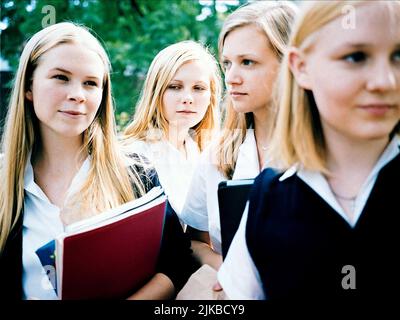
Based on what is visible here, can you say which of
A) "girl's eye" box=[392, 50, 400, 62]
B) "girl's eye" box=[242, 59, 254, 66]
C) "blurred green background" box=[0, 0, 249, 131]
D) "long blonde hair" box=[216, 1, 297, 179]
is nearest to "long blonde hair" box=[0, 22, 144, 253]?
"long blonde hair" box=[216, 1, 297, 179]

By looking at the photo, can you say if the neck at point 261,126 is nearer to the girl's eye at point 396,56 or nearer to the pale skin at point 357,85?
the pale skin at point 357,85

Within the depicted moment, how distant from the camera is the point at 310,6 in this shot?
848 mm

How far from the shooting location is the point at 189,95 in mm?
1631

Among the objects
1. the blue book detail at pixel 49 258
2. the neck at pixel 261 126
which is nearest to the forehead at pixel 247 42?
the neck at pixel 261 126

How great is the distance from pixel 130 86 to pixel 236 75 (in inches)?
88.0

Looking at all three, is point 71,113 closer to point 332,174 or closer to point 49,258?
point 49,258

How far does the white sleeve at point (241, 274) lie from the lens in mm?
925

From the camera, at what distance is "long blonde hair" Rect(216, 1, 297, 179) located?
1193 mm

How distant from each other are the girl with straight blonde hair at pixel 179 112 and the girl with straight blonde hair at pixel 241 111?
10.5 inches

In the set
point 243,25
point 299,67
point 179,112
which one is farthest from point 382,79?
point 179,112

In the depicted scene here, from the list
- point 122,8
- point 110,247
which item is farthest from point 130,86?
point 110,247

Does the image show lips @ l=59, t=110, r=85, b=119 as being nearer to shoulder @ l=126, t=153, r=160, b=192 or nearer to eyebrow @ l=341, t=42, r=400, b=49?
shoulder @ l=126, t=153, r=160, b=192
